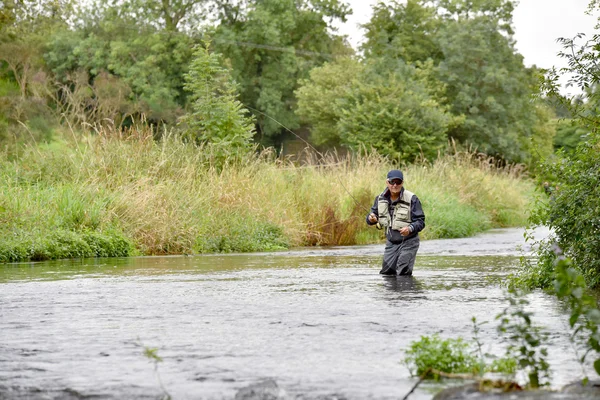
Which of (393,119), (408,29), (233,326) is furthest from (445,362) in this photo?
(408,29)

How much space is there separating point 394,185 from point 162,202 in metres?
8.17

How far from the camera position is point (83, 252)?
18750 millimetres

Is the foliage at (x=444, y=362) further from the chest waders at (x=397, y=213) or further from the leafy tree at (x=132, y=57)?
the leafy tree at (x=132, y=57)

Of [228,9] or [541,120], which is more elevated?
[228,9]

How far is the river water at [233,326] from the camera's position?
649 cm

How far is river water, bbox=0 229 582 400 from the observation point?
256 inches

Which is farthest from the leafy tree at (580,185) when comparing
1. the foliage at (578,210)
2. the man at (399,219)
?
the man at (399,219)

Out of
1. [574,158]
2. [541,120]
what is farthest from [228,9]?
[574,158]

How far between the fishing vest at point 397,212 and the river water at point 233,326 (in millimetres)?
774

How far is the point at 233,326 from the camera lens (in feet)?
29.9

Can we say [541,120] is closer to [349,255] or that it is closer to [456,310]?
[349,255]

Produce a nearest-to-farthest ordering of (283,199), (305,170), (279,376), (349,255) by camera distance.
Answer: (279,376) < (349,255) < (283,199) < (305,170)

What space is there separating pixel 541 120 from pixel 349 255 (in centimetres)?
5110

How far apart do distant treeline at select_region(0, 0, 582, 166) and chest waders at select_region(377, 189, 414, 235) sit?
32338 millimetres
